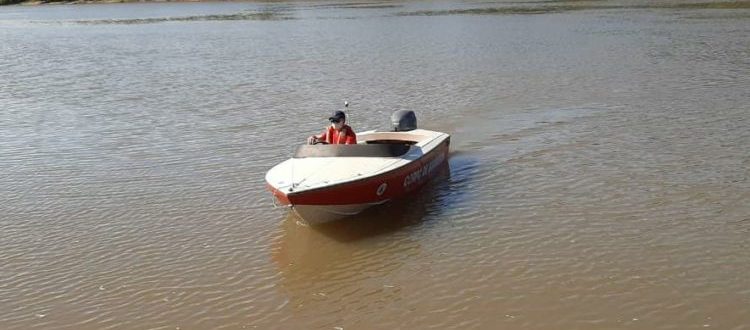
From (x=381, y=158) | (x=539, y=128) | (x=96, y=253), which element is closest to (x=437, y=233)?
(x=381, y=158)

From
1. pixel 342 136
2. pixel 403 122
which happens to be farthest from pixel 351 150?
pixel 403 122

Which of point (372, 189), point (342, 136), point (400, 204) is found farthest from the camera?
point (342, 136)

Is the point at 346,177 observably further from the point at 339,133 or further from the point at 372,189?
the point at 339,133

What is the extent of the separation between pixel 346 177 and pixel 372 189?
1.55 ft

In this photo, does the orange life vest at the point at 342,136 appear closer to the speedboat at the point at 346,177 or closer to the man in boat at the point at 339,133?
the man in boat at the point at 339,133

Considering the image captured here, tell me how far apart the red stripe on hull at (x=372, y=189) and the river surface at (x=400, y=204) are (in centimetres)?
34

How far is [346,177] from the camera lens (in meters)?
11.8

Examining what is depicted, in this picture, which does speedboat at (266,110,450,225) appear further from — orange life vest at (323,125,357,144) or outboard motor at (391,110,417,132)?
outboard motor at (391,110,417,132)

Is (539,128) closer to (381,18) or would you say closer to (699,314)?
(699,314)

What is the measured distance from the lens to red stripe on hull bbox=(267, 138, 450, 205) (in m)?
11.5

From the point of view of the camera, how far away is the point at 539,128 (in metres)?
18.3

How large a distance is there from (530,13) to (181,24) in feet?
85.8

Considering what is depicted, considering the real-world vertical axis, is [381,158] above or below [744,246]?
above

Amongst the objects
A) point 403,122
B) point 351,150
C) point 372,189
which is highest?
point 351,150
